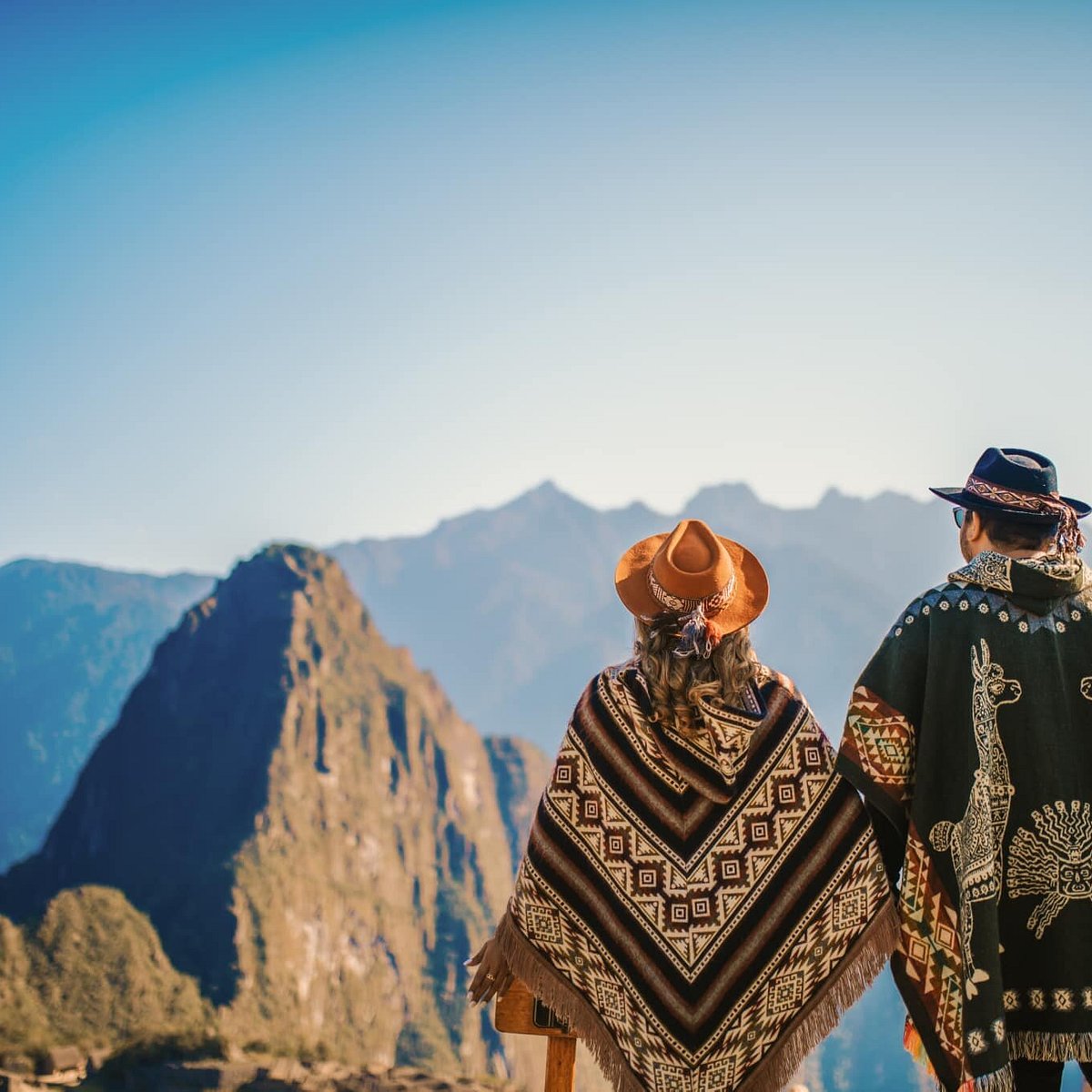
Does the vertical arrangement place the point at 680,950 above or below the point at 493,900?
above

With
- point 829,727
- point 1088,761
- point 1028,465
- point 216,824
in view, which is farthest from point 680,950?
point 829,727

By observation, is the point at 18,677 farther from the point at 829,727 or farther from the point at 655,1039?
the point at 655,1039

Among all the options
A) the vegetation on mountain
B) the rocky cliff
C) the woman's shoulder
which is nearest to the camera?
the woman's shoulder

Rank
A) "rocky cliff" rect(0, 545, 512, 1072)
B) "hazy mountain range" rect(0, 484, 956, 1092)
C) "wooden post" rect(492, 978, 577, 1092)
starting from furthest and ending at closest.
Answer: "rocky cliff" rect(0, 545, 512, 1072) < "hazy mountain range" rect(0, 484, 956, 1092) < "wooden post" rect(492, 978, 577, 1092)

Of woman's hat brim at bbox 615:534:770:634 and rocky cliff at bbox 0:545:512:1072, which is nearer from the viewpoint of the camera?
woman's hat brim at bbox 615:534:770:634

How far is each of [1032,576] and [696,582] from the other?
855 millimetres

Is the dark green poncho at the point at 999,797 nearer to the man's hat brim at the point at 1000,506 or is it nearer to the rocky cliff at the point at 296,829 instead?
the man's hat brim at the point at 1000,506

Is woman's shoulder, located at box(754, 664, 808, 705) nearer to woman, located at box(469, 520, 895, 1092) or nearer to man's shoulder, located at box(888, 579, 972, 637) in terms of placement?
woman, located at box(469, 520, 895, 1092)

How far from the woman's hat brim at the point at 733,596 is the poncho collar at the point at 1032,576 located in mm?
503

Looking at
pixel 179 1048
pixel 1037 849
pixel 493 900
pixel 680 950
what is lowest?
pixel 493 900

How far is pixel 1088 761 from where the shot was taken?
2799 mm

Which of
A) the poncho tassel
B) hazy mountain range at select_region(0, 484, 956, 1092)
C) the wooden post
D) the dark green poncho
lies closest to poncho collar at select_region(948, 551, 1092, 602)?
the dark green poncho

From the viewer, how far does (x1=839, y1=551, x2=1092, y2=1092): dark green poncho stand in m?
2.78

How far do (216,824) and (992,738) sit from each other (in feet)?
269
